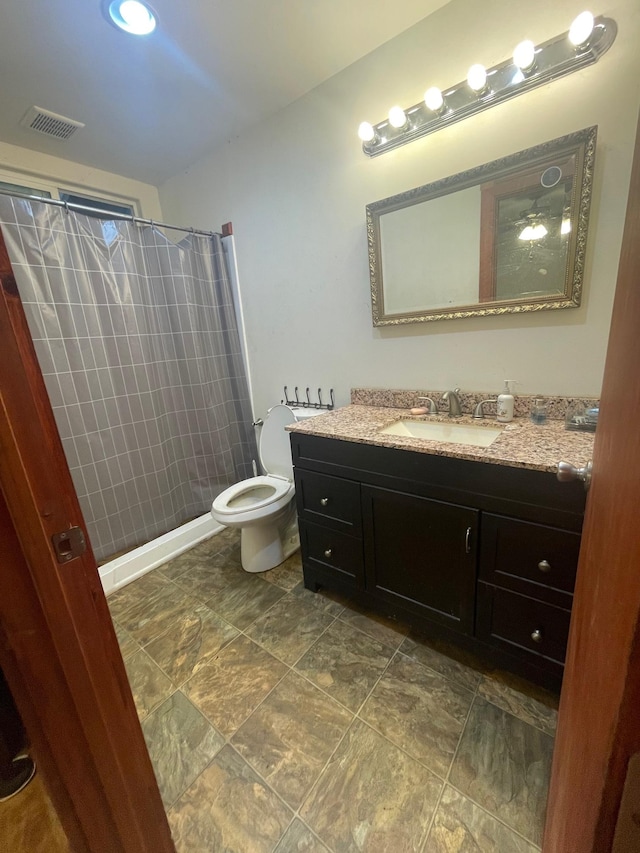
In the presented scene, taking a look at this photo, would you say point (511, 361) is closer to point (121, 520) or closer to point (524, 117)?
point (524, 117)

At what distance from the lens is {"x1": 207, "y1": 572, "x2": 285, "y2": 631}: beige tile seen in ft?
5.37

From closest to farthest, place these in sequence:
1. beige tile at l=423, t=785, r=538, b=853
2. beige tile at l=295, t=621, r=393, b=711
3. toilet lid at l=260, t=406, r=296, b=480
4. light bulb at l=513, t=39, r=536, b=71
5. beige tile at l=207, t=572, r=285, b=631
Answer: beige tile at l=423, t=785, r=538, b=853, light bulb at l=513, t=39, r=536, b=71, beige tile at l=295, t=621, r=393, b=711, beige tile at l=207, t=572, r=285, b=631, toilet lid at l=260, t=406, r=296, b=480

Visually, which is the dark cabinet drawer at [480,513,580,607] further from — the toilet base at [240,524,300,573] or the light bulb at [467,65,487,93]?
the light bulb at [467,65,487,93]

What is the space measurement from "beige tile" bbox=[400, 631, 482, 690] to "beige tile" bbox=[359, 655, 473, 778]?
0.03m

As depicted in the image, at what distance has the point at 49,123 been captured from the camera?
1.76 meters

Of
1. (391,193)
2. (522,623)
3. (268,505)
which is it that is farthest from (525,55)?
(268,505)

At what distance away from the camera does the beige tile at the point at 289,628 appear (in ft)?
4.76

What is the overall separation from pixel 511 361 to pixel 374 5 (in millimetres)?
1417

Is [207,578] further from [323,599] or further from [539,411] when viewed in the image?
[539,411]

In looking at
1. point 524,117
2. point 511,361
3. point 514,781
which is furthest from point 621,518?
point 524,117

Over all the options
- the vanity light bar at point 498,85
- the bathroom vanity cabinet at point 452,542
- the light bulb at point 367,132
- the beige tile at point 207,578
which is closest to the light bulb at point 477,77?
the vanity light bar at point 498,85

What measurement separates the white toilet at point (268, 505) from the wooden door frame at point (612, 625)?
142 cm

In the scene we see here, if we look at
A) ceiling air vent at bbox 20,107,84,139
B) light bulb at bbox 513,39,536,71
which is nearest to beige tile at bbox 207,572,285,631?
light bulb at bbox 513,39,536,71

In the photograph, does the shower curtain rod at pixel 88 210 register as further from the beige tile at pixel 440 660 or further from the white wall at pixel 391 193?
the beige tile at pixel 440 660
